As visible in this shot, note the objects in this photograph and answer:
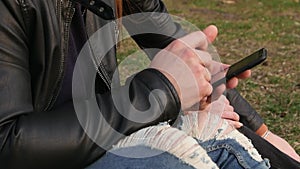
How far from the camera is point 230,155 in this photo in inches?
60.6

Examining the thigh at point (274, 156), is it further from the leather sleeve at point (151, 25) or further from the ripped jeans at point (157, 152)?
the ripped jeans at point (157, 152)

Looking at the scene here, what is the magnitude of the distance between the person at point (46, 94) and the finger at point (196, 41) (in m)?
Answer: 0.09

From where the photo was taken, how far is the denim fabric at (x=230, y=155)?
60.1 inches

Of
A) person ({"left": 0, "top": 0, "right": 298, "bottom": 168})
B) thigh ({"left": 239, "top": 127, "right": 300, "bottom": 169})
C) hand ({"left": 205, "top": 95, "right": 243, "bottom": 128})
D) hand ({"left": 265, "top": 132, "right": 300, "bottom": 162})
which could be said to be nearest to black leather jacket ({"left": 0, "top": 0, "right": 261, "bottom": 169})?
person ({"left": 0, "top": 0, "right": 298, "bottom": 168})

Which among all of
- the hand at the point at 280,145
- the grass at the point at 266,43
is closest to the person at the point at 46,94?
the hand at the point at 280,145

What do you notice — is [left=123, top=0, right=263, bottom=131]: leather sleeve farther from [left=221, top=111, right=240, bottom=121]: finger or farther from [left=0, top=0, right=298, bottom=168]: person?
[left=0, top=0, right=298, bottom=168]: person

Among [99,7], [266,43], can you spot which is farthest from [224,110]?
[266,43]

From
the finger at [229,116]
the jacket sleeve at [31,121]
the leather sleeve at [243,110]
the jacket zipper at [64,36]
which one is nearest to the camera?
the jacket sleeve at [31,121]

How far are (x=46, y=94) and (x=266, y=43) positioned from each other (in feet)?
13.7

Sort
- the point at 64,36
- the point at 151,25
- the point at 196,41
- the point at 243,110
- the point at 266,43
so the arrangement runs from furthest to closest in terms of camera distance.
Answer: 1. the point at 266,43
2. the point at 243,110
3. the point at 151,25
4. the point at 196,41
5. the point at 64,36

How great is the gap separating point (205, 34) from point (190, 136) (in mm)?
297

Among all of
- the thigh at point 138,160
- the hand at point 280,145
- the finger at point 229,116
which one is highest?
the thigh at point 138,160

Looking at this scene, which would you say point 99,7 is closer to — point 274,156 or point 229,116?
point 229,116

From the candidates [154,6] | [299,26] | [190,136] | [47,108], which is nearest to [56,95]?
[47,108]
